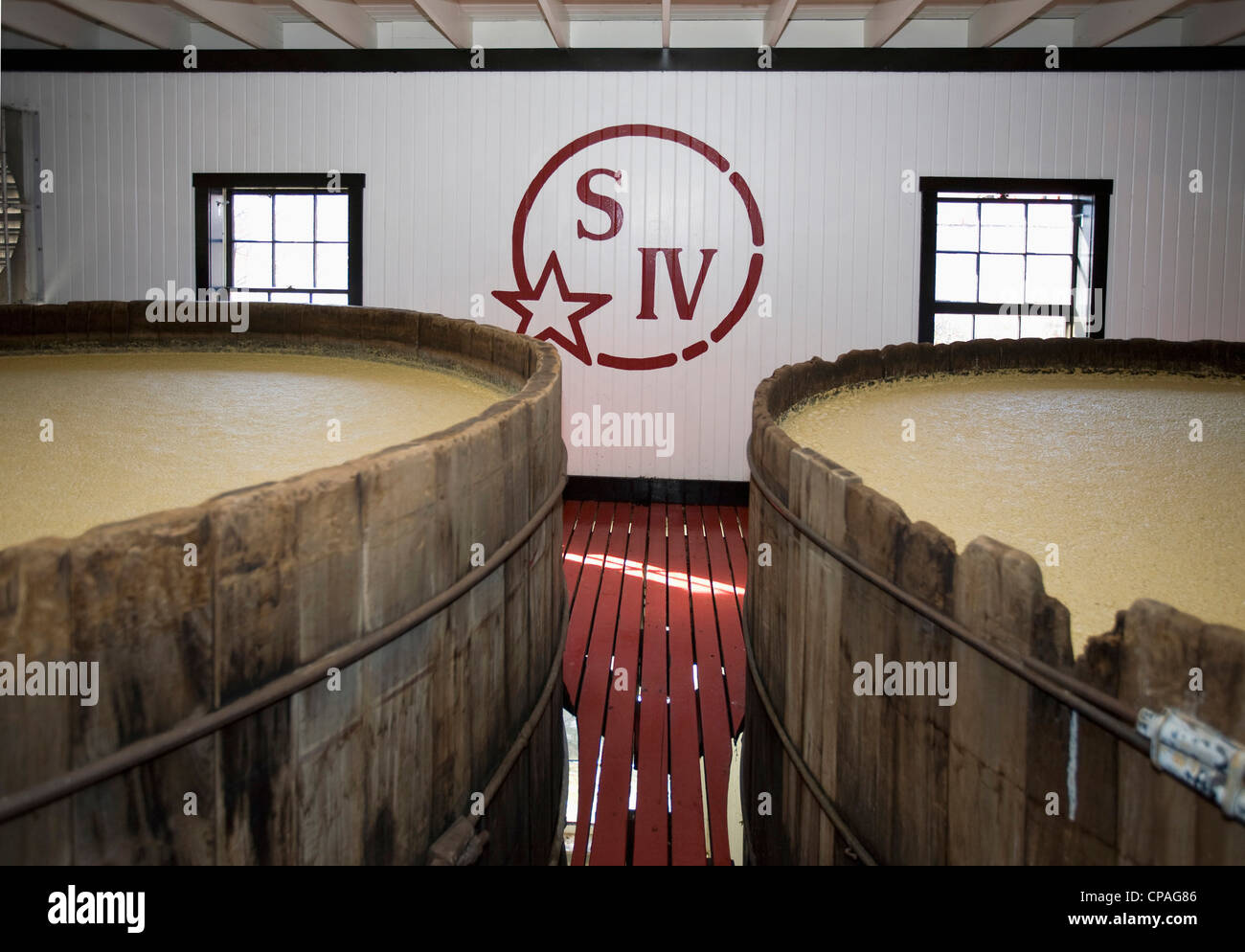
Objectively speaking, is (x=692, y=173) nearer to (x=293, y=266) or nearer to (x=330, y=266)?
(x=330, y=266)

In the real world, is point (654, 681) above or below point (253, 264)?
below

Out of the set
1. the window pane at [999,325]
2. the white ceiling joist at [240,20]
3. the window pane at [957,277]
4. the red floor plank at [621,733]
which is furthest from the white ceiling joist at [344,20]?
the window pane at [999,325]

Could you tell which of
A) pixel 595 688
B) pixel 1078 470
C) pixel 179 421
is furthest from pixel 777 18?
pixel 179 421

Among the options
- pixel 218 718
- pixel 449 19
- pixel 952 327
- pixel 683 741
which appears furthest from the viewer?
pixel 952 327

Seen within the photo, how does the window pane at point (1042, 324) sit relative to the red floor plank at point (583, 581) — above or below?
above

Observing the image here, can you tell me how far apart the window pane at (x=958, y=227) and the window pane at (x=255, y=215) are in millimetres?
4448

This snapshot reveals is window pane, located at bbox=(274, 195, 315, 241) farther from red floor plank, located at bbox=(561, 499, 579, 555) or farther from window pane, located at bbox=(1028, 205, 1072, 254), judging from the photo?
window pane, located at bbox=(1028, 205, 1072, 254)

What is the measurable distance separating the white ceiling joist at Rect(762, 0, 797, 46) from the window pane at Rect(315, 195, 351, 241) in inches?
116

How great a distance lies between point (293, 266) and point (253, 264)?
0.29m

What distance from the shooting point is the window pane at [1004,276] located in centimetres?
650

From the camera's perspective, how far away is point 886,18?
19.1ft

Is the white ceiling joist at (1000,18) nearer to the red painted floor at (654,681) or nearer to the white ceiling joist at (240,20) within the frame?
the red painted floor at (654,681)
